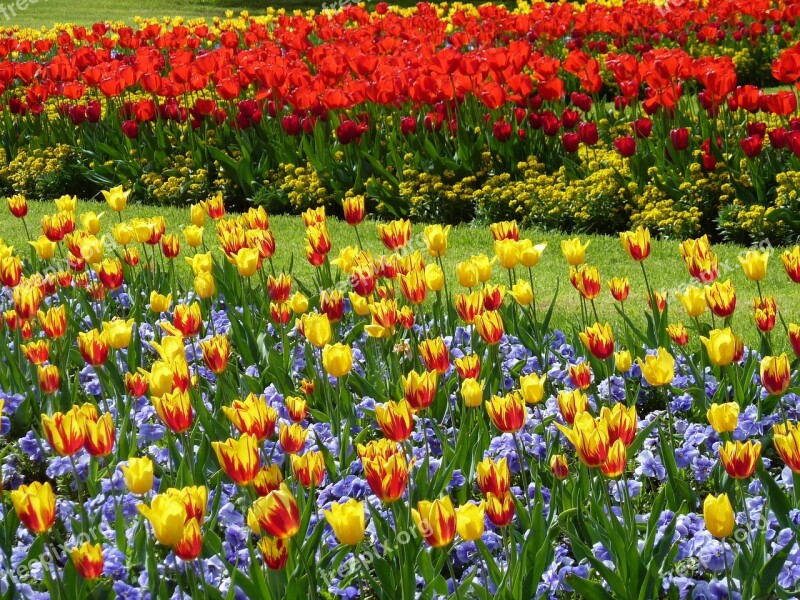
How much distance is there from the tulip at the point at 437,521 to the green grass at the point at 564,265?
2.75m

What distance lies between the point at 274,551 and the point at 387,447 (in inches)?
13.1

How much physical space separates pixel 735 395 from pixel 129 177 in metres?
6.37

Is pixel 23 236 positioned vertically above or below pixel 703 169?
below

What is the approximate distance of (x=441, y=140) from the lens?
7820 millimetres

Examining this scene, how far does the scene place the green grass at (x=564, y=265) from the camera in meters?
5.31

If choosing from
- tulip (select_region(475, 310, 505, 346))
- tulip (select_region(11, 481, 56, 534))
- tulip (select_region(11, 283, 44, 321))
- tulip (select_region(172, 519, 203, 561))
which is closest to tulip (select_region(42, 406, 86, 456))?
tulip (select_region(11, 481, 56, 534))

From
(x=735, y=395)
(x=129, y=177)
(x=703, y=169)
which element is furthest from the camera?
(x=129, y=177)

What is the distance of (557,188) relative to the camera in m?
7.16

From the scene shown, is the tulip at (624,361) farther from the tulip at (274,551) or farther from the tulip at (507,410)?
the tulip at (274,551)

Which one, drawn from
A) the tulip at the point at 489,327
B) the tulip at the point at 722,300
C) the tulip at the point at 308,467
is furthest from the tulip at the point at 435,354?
the tulip at the point at 722,300

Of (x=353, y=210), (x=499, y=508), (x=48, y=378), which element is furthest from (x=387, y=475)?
(x=353, y=210)

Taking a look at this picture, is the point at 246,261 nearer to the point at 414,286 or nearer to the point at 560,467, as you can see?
the point at 414,286

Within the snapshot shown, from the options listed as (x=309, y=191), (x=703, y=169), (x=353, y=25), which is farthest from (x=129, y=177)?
(x=353, y=25)

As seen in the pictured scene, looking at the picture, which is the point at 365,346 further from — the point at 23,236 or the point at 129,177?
the point at 129,177
